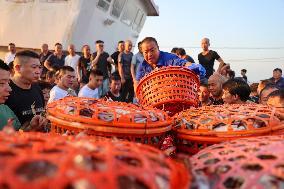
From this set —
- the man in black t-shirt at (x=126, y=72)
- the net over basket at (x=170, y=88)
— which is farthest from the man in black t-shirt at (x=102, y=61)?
the net over basket at (x=170, y=88)

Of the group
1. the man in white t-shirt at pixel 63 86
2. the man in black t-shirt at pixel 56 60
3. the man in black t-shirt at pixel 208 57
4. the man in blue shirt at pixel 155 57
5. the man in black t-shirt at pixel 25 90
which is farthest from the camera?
the man in black t-shirt at pixel 56 60

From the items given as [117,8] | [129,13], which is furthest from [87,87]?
[129,13]

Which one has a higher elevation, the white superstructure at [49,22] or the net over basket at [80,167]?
the white superstructure at [49,22]

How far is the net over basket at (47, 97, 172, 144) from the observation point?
1573mm

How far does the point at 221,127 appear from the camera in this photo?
5.45ft

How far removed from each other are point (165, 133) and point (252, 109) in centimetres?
53

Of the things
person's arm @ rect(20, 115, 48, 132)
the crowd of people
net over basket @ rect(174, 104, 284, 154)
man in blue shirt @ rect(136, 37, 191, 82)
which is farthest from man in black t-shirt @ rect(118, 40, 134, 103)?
net over basket @ rect(174, 104, 284, 154)

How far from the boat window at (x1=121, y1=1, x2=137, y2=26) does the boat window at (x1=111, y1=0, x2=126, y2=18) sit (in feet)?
2.04

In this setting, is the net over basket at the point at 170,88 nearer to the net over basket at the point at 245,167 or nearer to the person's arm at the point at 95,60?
the net over basket at the point at 245,167

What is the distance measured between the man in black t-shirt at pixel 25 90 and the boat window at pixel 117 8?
408 inches

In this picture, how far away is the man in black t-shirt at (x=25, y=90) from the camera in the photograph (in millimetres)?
3184

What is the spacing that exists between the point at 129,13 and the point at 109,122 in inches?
586

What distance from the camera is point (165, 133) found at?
175 centimetres

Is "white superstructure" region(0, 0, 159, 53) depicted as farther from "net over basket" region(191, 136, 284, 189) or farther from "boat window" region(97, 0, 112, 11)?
"net over basket" region(191, 136, 284, 189)
